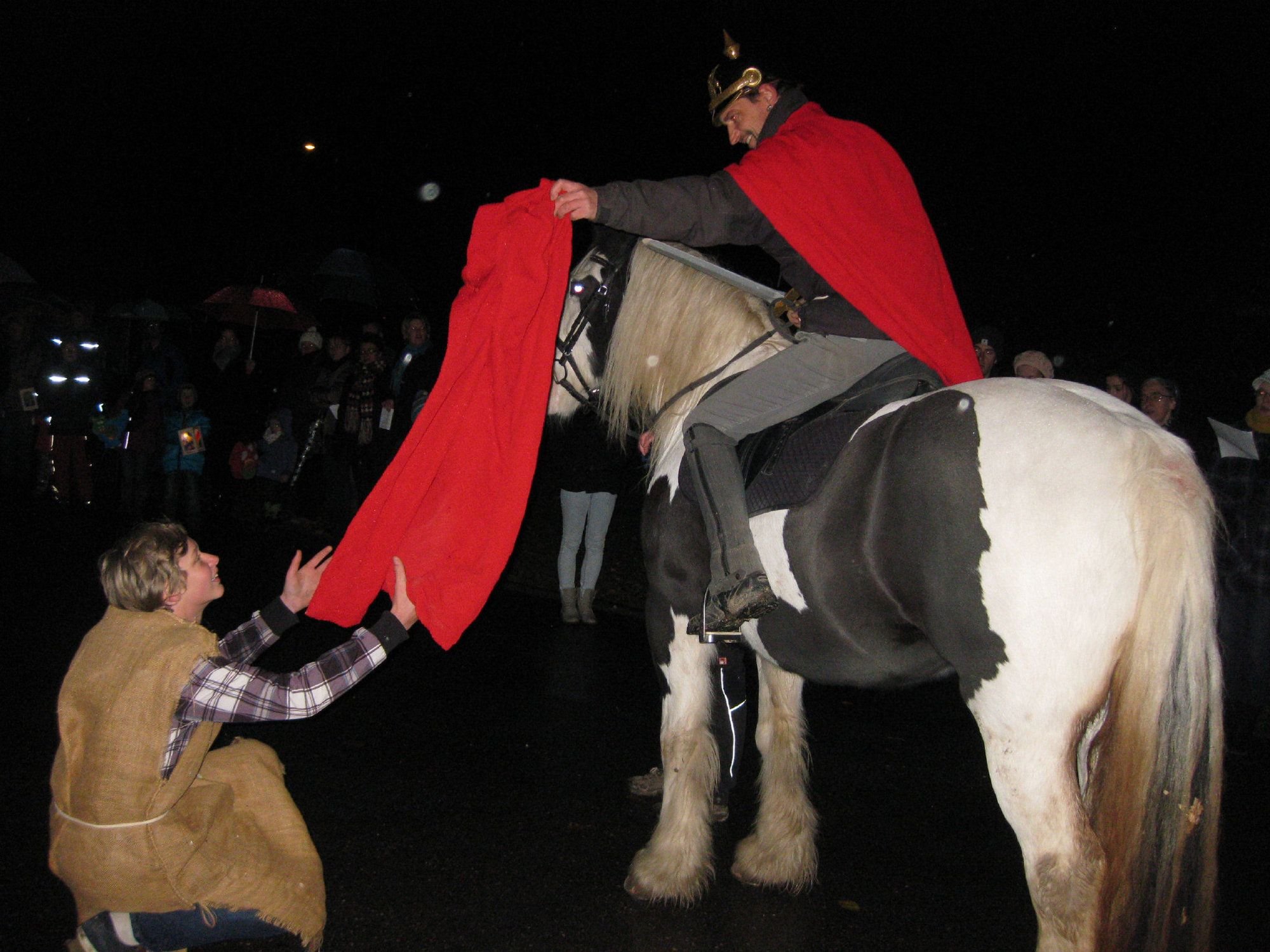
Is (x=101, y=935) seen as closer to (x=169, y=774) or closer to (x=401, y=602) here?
(x=169, y=774)

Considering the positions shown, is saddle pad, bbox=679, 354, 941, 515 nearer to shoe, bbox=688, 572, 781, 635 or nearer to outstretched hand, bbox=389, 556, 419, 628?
shoe, bbox=688, 572, 781, 635

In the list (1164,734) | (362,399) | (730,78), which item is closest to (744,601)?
(1164,734)

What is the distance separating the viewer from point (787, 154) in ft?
9.14

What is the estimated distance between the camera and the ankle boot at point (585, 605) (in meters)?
7.05

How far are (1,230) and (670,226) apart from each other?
22701mm

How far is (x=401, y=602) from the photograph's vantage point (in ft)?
8.59

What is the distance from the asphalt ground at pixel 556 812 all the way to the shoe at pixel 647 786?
0.05 metres

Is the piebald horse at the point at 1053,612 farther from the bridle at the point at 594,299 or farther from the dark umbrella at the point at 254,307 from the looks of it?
the dark umbrella at the point at 254,307

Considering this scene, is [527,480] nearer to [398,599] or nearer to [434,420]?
[434,420]

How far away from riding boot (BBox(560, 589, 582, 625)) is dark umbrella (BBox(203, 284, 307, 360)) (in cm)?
662

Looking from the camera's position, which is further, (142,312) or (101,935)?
(142,312)

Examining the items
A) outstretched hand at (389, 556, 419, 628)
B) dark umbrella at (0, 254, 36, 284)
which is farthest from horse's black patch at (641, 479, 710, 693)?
dark umbrella at (0, 254, 36, 284)

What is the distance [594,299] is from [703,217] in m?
0.79

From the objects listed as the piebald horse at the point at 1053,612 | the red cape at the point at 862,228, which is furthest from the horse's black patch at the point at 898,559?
the red cape at the point at 862,228
